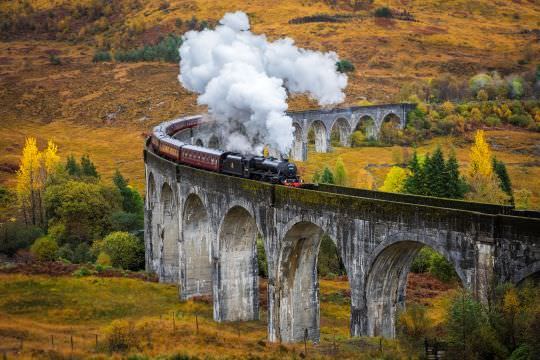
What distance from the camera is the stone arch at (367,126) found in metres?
122

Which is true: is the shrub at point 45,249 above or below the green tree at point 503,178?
below

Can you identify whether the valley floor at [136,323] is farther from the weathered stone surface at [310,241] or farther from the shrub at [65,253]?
the shrub at [65,253]

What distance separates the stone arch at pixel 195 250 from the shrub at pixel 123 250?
13480 millimetres

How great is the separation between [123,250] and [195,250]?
14.7 meters

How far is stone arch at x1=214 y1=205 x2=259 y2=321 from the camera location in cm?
4269

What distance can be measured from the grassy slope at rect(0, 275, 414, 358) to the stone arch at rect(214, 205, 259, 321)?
3.35ft

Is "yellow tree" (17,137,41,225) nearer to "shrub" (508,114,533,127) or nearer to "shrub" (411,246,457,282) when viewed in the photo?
"shrub" (411,246,457,282)

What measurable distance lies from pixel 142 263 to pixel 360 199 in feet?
121

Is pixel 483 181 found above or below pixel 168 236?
above

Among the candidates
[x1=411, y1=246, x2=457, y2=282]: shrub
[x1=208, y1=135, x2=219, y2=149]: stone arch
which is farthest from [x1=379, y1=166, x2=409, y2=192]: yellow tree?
[x1=208, y1=135, x2=219, y2=149]: stone arch

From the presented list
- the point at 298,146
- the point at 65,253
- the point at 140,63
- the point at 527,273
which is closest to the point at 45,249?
the point at 65,253

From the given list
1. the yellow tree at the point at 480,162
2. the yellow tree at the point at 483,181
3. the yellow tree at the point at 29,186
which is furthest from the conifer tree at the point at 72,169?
the yellow tree at the point at 480,162

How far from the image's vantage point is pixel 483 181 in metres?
70.6

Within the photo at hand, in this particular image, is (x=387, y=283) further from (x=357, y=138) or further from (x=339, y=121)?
(x=339, y=121)
